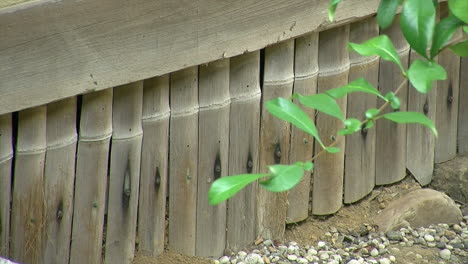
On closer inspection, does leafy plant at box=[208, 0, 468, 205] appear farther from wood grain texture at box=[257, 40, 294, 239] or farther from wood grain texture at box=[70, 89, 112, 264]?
wood grain texture at box=[257, 40, 294, 239]

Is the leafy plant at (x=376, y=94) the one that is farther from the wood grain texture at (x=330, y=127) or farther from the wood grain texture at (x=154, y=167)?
the wood grain texture at (x=330, y=127)

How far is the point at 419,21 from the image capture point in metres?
1.83

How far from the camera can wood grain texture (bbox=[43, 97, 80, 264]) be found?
3.64 meters

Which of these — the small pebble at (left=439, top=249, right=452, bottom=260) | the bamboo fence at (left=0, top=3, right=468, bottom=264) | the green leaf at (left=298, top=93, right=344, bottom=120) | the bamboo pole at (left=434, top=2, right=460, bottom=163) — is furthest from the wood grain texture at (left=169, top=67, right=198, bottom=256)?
the green leaf at (left=298, top=93, right=344, bottom=120)

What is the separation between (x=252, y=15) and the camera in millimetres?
3873

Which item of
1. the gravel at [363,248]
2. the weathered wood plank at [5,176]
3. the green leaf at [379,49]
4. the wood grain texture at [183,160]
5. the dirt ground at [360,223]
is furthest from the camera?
the dirt ground at [360,223]

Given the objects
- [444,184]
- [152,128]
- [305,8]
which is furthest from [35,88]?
[444,184]

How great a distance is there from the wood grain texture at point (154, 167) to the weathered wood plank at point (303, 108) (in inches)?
24.6

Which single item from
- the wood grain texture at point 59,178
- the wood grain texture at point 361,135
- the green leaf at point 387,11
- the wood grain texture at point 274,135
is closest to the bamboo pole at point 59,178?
the wood grain texture at point 59,178

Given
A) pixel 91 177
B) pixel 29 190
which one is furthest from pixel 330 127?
pixel 29 190

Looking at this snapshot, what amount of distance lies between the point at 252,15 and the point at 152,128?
598 mm

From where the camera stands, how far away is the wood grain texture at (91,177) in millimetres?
3705

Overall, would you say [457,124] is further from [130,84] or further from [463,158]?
[130,84]

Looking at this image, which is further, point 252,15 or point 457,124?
point 457,124
